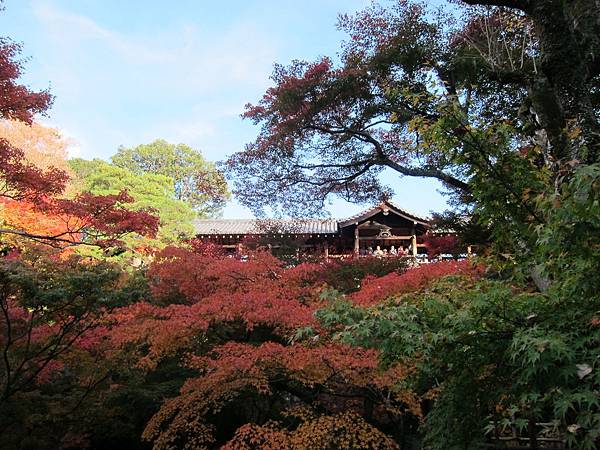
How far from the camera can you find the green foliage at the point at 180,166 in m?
34.6

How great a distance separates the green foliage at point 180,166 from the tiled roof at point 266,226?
11068 millimetres

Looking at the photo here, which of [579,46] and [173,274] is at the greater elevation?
[579,46]

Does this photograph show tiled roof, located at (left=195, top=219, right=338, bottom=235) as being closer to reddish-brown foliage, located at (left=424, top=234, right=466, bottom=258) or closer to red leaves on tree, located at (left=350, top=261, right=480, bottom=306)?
reddish-brown foliage, located at (left=424, top=234, right=466, bottom=258)

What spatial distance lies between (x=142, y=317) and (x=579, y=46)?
22.3ft

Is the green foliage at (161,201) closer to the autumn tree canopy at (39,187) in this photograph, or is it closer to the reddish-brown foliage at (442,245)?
the autumn tree canopy at (39,187)

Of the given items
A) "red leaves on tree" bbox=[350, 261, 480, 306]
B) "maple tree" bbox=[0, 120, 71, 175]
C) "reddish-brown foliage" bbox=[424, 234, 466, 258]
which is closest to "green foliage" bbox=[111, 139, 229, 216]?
"maple tree" bbox=[0, 120, 71, 175]

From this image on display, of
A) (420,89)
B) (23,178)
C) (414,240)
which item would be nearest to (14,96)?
(23,178)

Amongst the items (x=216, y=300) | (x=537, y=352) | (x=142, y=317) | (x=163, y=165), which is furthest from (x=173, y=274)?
(x=163, y=165)

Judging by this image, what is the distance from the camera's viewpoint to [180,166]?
1399 inches

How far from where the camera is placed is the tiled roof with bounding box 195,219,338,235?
13852 millimetres

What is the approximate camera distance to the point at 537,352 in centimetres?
233

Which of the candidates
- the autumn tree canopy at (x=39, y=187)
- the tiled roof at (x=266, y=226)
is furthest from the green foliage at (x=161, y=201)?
the autumn tree canopy at (x=39, y=187)

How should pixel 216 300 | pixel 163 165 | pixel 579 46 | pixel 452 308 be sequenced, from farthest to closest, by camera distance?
1. pixel 163 165
2. pixel 216 300
3. pixel 579 46
4. pixel 452 308

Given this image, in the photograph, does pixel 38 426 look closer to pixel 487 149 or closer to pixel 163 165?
pixel 487 149
